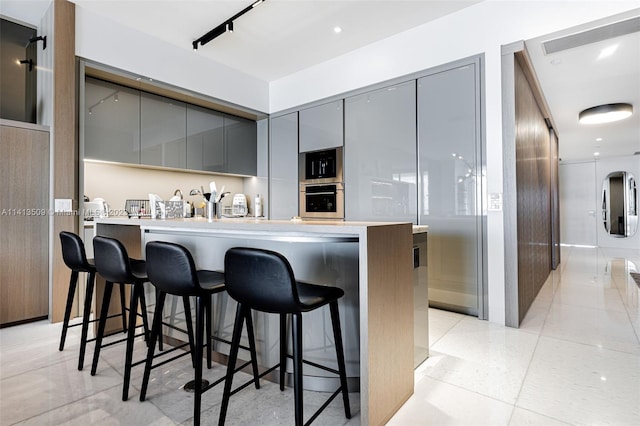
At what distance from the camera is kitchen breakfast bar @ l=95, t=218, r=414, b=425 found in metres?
1.36

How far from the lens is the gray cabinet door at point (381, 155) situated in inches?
135

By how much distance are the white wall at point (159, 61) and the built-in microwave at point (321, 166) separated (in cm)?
112

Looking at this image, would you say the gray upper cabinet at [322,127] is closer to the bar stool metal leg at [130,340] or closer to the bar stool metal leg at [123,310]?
the bar stool metal leg at [123,310]

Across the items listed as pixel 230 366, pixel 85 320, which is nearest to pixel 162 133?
pixel 85 320

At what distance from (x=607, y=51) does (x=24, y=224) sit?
5.66 m

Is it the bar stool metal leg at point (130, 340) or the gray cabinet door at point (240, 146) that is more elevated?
the gray cabinet door at point (240, 146)

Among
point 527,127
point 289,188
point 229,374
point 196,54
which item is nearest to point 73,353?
point 229,374

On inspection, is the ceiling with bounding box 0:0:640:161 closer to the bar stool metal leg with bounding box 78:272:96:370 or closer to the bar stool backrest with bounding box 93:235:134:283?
the bar stool backrest with bounding box 93:235:134:283

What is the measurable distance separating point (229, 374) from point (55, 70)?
3135 millimetres

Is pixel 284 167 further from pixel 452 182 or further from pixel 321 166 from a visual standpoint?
pixel 452 182

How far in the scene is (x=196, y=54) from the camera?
400 centimetres

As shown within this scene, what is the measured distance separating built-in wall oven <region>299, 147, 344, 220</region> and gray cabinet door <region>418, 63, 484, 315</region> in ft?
3.62

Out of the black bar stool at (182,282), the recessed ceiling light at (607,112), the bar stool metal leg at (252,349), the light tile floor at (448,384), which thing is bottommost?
the light tile floor at (448,384)

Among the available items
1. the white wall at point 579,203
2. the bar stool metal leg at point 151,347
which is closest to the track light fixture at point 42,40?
the bar stool metal leg at point 151,347
